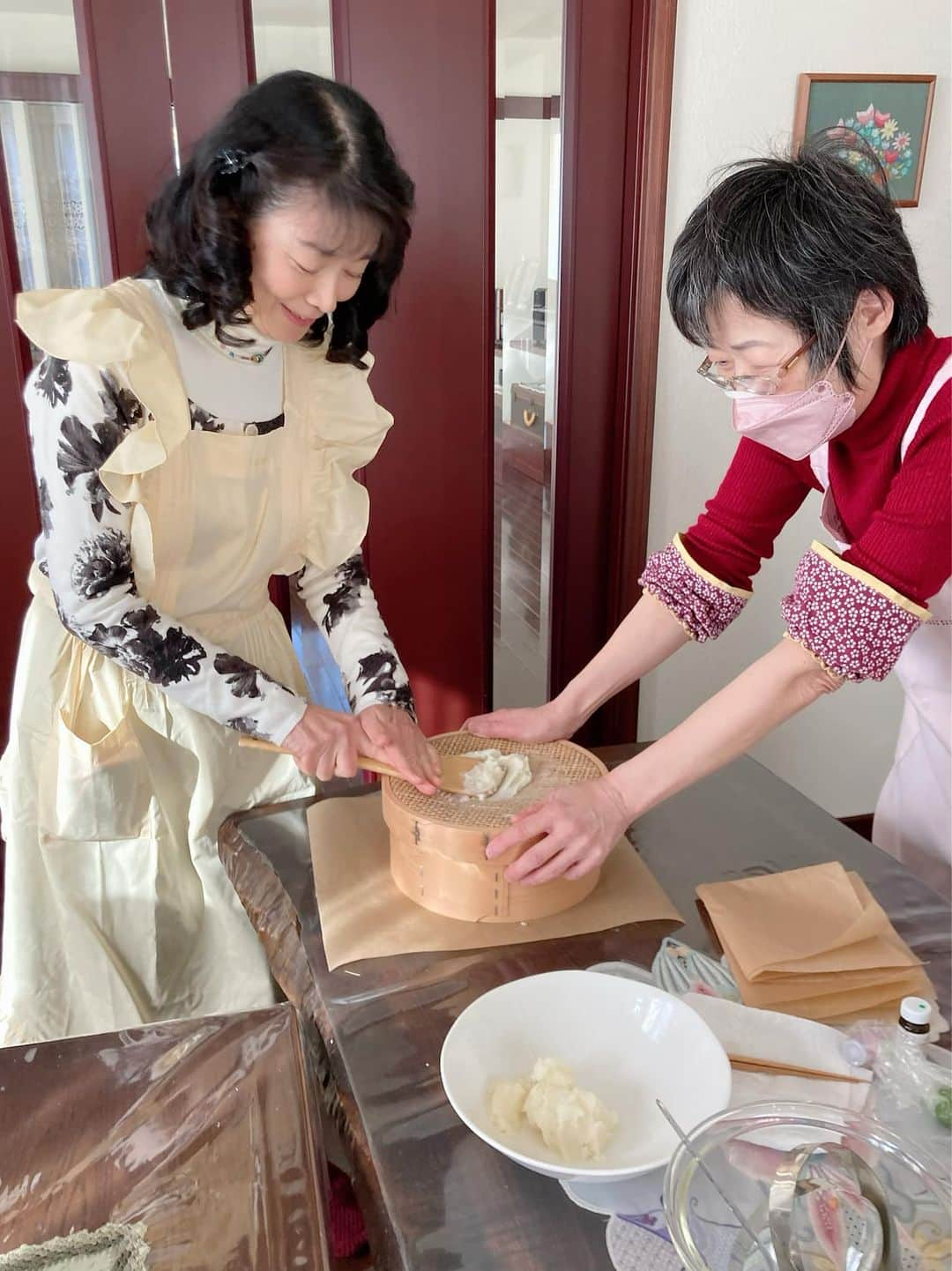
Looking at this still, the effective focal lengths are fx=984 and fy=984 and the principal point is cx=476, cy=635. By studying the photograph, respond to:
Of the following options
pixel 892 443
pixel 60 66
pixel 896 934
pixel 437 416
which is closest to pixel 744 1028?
pixel 896 934

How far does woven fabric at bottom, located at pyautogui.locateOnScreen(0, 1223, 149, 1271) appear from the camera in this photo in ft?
2.29

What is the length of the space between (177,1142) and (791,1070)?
50 centimetres

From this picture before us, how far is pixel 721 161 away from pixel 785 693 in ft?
4.04

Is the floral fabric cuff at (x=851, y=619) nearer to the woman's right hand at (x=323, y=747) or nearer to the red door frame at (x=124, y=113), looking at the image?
the woman's right hand at (x=323, y=747)

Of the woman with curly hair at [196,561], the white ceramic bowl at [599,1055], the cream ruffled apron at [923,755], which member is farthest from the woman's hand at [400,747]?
the cream ruffled apron at [923,755]

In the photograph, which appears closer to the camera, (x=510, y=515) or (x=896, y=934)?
(x=896, y=934)

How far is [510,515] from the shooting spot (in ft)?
6.70

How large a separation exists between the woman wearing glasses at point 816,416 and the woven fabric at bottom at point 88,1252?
→ 44cm

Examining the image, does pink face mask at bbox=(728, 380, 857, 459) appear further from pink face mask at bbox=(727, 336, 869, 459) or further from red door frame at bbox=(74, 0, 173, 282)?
red door frame at bbox=(74, 0, 173, 282)

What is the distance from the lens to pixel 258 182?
3.49ft

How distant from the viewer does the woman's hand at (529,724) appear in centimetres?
129

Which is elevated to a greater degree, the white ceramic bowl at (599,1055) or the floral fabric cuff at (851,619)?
the floral fabric cuff at (851,619)

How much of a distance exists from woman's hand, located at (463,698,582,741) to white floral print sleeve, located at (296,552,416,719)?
98mm

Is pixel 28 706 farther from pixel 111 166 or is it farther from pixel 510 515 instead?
pixel 510 515
